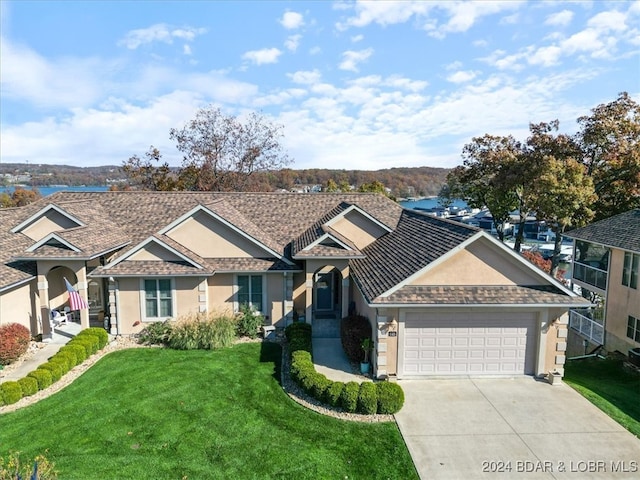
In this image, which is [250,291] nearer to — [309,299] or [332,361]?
[309,299]

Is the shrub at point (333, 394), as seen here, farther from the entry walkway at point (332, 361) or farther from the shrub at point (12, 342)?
the shrub at point (12, 342)

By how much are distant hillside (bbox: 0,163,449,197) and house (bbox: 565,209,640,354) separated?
226ft

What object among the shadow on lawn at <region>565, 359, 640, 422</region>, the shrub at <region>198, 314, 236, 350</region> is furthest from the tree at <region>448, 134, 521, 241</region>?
the shrub at <region>198, 314, 236, 350</region>

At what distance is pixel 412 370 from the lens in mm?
14273

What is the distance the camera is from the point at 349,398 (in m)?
12.1

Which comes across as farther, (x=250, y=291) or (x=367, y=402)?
(x=250, y=291)

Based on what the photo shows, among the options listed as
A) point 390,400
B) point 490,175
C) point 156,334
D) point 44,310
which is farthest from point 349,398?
point 490,175

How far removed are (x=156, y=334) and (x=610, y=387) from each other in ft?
57.5

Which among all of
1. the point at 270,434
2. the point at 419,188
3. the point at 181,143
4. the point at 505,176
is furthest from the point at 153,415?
the point at 419,188

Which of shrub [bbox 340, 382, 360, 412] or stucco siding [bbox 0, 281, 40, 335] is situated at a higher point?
stucco siding [bbox 0, 281, 40, 335]

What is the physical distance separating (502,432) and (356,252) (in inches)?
358

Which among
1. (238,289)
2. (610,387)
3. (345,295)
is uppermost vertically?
(238,289)

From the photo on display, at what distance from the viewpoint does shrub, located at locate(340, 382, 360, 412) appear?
12.1 meters

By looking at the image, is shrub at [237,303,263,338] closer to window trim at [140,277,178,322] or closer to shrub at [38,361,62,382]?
window trim at [140,277,178,322]
